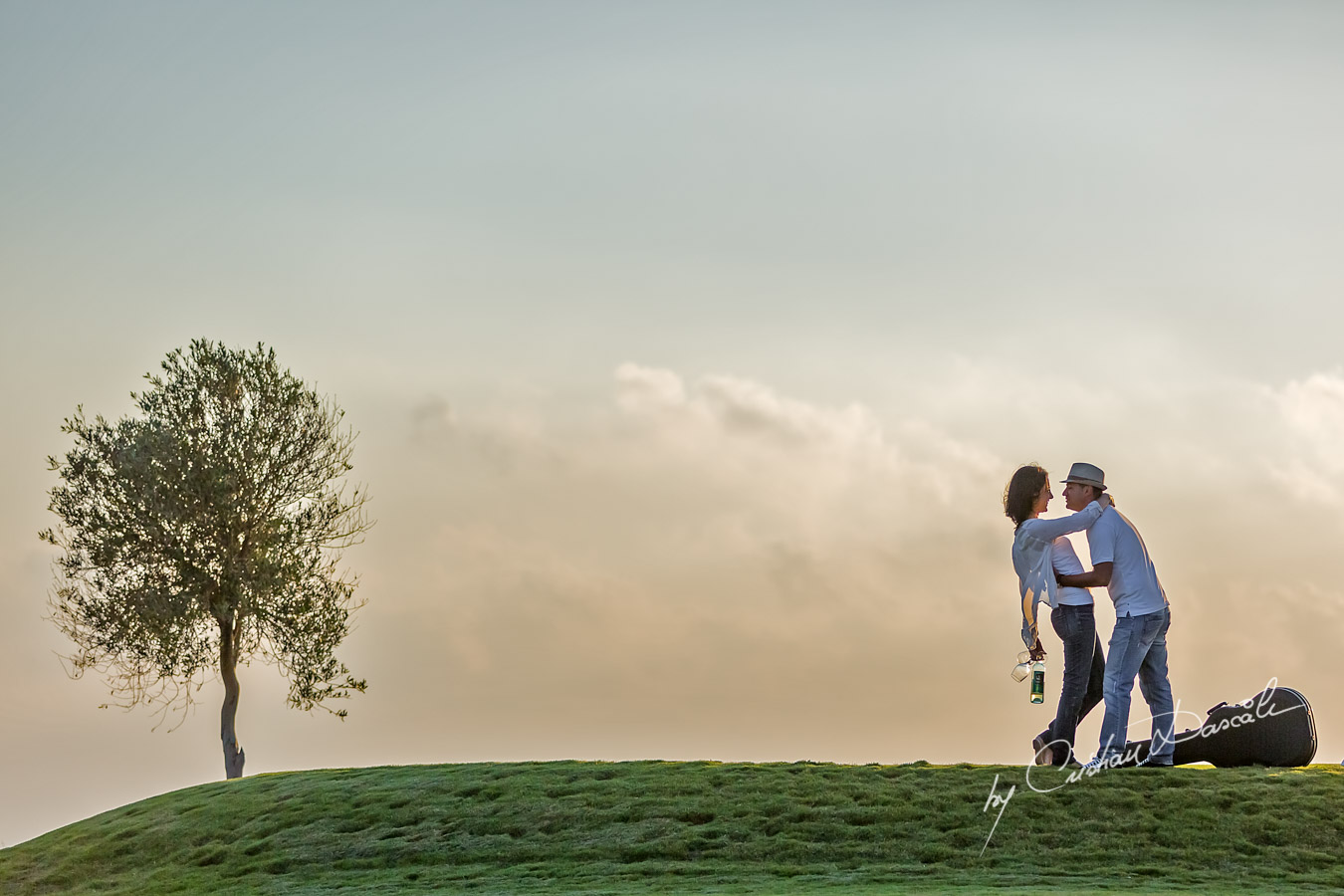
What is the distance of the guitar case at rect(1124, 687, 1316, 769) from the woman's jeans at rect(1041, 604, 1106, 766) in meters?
2.31

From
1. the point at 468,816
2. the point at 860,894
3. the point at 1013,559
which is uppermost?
the point at 1013,559

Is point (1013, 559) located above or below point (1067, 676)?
above

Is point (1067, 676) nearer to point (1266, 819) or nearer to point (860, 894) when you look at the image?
point (1266, 819)

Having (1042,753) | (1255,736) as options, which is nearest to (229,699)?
(1042,753)

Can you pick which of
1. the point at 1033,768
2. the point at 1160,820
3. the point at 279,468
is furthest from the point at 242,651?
the point at 1160,820

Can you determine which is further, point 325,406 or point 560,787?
point 325,406

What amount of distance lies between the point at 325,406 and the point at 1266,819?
24.0 m

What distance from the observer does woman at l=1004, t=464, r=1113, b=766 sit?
55.1ft

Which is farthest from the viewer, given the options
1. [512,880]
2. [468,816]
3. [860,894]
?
[468,816]

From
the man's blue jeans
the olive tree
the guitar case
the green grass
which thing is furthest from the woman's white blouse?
the olive tree

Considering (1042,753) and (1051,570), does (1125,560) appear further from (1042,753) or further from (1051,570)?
(1042,753)

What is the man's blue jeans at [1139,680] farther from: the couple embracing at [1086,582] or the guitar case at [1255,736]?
the guitar case at [1255,736]

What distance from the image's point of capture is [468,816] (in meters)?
18.8

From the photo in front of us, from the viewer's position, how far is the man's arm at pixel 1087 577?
17062 millimetres
